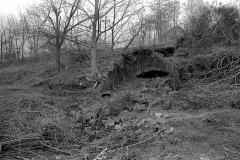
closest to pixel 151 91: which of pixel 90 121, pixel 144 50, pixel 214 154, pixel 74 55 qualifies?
pixel 90 121

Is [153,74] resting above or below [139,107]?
above

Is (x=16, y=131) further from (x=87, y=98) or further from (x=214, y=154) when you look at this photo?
(x=87, y=98)

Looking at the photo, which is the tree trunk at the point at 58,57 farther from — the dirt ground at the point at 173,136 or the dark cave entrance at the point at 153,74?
the dirt ground at the point at 173,136

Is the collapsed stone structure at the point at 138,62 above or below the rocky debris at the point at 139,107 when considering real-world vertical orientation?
above

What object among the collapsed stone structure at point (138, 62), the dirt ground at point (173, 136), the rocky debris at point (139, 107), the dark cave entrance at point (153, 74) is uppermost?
the collapsed stone structure at point (138, 62)

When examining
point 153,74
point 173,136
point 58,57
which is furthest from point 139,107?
point 58,57

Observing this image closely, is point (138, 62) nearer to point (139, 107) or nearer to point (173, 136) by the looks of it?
point (139, 107)

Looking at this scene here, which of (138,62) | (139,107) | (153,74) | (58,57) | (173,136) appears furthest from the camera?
(153,74)

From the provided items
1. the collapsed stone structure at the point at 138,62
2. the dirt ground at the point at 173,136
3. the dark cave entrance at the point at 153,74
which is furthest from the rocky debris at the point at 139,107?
the dark cave entrance at the point at 153,74

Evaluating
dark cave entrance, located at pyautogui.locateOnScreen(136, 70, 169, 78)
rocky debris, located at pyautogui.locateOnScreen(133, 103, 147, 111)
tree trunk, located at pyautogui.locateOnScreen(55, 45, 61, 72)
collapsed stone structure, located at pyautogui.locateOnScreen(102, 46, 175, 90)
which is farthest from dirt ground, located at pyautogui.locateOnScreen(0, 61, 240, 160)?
tree trunk, located at pyautogui.locateOnScreen(55, 45, 61, 72)

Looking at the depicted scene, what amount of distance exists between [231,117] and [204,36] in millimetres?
6543

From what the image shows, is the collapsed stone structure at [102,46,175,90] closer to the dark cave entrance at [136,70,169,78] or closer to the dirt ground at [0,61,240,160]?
the dark cave entrance at [136,70,169,78]

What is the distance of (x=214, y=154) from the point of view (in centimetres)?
409

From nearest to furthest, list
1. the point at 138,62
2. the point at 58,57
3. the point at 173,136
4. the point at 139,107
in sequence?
the point at 173,136
the point at 139,107
the point at 138,62
the point at 58,57
